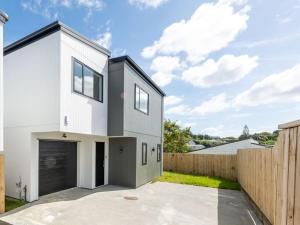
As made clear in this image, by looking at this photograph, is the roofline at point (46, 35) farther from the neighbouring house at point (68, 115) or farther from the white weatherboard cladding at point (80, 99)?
the white weatherboard cladding at point (80, 99)

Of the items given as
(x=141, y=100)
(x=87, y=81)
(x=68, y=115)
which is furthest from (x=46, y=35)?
(x=141, y=100)

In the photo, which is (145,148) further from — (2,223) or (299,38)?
(299,38)

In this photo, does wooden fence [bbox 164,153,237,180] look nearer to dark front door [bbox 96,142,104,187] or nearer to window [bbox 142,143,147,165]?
window [bbox 142,143,147,165]

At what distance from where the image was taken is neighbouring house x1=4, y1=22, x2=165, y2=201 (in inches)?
271

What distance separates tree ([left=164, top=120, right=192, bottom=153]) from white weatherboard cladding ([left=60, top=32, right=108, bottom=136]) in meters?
21.4

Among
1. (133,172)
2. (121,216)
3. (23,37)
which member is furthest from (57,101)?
(133,172)

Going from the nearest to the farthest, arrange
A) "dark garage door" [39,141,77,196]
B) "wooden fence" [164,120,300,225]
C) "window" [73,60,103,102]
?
"wooden fence" [164,120,300,225] < "window" [73,60,103,102] < "dark garage door" [39,141,77,196]

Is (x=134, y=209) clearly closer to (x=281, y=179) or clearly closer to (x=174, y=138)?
(x=281, y=179)

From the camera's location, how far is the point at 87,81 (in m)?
8.10

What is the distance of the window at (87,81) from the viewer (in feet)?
24.5

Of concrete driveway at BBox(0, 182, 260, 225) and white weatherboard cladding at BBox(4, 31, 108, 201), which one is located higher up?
white weatherboard cladding at BBox(4, 31, 108, 201)

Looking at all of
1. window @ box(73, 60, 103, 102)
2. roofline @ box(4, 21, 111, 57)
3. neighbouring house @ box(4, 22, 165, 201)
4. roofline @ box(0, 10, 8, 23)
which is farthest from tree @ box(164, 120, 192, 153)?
roofline @ box(0, 10, 8, 23)

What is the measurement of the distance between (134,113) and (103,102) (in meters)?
1.82

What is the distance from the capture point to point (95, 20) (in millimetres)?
9195
